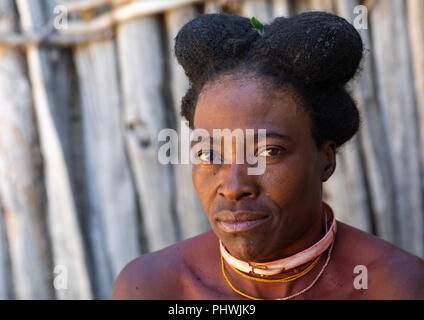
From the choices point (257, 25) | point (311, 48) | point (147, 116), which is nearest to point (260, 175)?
point (311, 48)

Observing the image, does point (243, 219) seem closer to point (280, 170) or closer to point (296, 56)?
point (280, 170)

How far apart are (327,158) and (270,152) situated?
297mm

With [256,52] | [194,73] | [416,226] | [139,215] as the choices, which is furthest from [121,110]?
[416,226]

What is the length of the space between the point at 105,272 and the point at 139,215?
0.39 meters

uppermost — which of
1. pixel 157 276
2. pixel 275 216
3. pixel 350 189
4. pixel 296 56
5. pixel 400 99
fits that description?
pixel 296 56

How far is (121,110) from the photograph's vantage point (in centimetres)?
329

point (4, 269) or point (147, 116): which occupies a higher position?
point (147, 116)

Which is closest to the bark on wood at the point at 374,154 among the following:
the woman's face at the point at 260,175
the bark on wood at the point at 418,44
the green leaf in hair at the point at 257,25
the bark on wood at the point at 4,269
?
the bark on wood at the point at 418,44

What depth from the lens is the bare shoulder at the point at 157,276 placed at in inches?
83.3

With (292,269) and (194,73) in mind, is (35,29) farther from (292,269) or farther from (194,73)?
(292,269)

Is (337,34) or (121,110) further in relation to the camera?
(121,110)

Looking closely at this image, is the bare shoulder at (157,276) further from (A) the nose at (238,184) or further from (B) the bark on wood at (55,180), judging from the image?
(B) the bark on wood at (55,180)

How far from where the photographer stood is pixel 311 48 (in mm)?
1784

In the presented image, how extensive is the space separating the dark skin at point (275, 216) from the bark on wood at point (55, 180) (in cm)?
114
